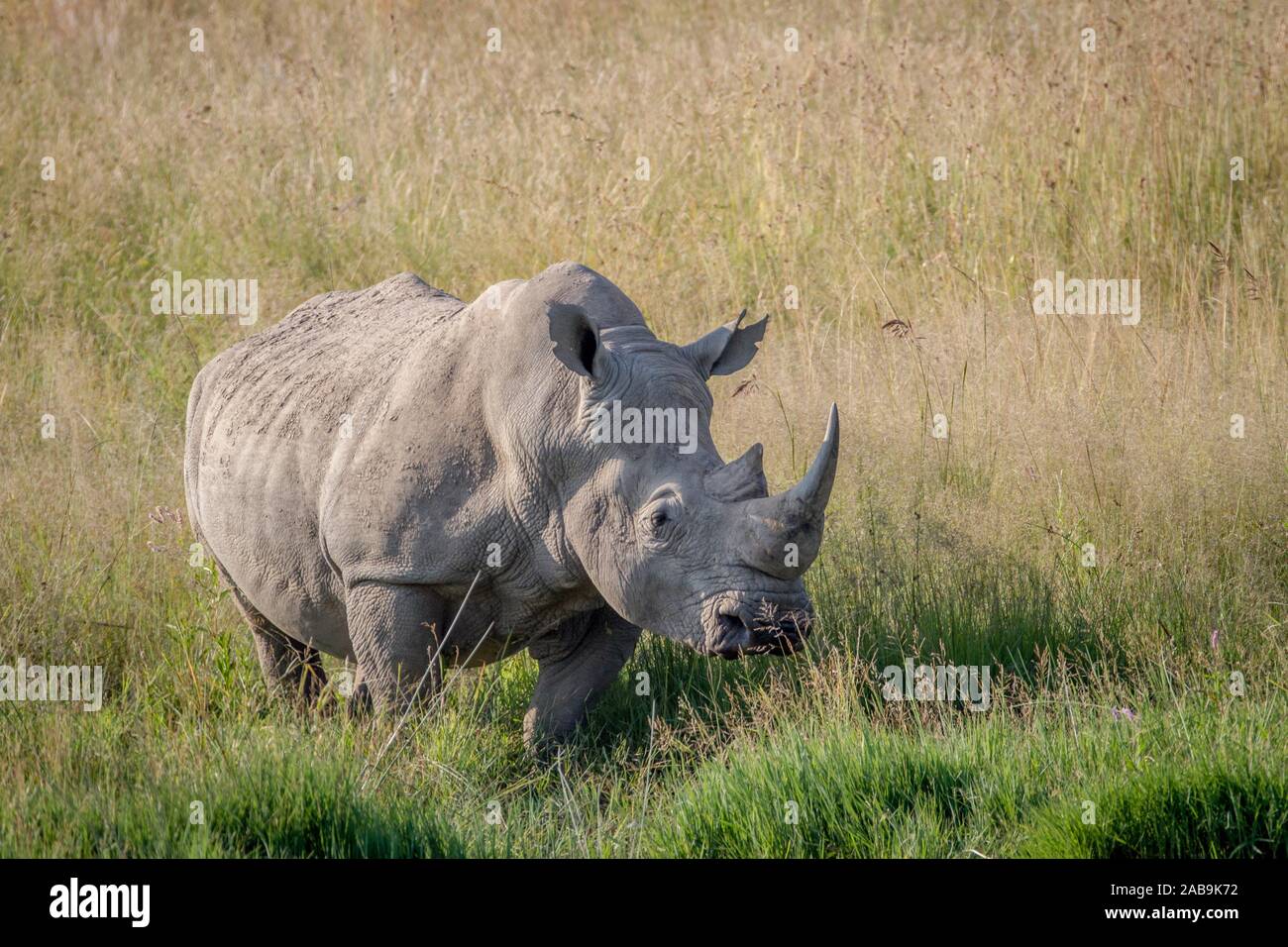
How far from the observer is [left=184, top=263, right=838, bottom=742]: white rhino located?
16.2 feet

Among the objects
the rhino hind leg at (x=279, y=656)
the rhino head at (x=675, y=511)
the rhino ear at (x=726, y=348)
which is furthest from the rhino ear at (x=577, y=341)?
the rhino hind leg at (x=279, y=656)

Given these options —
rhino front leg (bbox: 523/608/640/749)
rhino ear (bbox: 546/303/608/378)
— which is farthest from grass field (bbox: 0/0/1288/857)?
rhino ear (bbox: 546/303/608/378)

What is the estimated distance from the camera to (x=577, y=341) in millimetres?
5082

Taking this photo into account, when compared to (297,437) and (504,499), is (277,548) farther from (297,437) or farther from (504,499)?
(504,499)

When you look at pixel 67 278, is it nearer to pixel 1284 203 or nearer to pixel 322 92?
pixel 322 92

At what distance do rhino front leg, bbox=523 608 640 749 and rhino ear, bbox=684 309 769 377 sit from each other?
92cm

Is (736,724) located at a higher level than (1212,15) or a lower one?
lower

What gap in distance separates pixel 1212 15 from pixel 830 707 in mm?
6659

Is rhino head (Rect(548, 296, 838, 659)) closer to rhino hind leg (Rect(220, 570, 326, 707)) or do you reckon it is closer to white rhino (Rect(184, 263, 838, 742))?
white rhino (Rect(184, 263, 838, 742))

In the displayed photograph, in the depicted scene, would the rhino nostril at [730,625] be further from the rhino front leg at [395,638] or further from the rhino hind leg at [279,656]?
the rhino hind leg at [279,656]

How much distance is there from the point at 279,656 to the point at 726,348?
7.42 ft

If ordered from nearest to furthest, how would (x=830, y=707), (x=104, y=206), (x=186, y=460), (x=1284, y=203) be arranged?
(x=830, y=707)
(x=186, y=460)
(x=1284, y=203)
(x=104, y=206)

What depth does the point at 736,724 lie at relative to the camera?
621 centimetres
